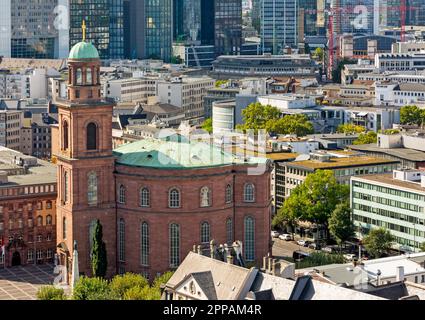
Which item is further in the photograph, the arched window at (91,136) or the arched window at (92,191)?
the arched window at (92,191)

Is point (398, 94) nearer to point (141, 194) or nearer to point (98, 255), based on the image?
point (141, 194)

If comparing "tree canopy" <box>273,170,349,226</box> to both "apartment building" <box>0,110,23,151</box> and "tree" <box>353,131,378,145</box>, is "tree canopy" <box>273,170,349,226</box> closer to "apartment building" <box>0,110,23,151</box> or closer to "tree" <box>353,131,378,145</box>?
"tree" <box>353,131,378,145</box>

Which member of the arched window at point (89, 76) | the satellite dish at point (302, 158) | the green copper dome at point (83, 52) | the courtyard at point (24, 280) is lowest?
the courtyard at point (24, 280)

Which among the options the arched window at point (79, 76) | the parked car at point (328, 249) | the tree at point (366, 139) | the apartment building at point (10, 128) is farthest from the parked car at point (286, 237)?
the apartment building at point (10, 128)

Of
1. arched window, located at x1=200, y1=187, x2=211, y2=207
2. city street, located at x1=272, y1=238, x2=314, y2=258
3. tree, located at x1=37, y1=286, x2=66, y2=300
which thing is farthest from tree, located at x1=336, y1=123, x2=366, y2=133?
tree, located at x1=37, y1=286, x2=66, y2=300

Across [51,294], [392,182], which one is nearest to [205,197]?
[51,294]

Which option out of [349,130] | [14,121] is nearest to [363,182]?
[349,130]

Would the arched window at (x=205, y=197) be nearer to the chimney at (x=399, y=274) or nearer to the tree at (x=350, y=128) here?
the chimney at (x=399, y=274)
